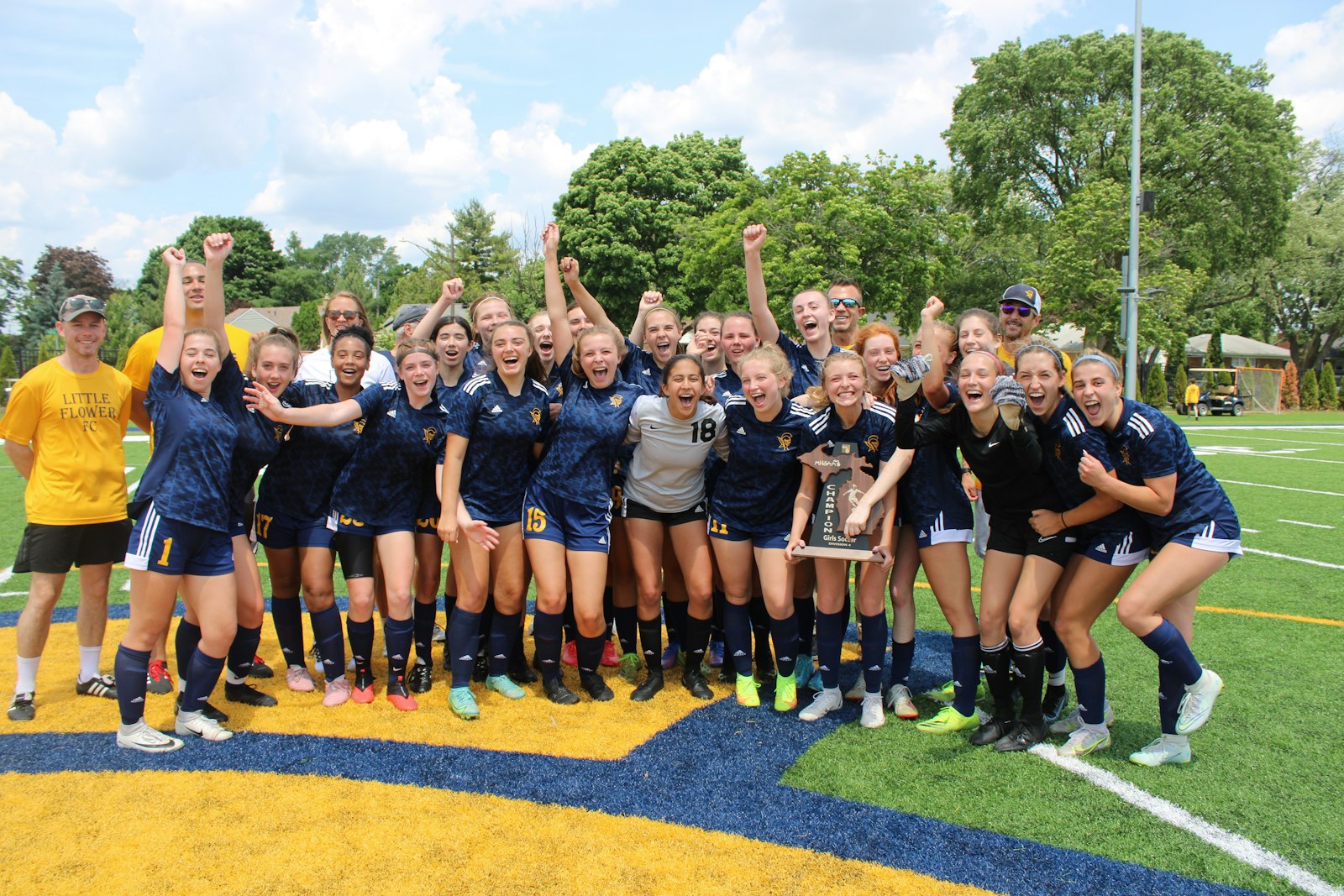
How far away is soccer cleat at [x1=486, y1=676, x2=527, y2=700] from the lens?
4.83 metres

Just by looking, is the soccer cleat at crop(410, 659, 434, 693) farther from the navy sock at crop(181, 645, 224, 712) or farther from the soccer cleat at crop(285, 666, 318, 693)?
the navy sock at crop(181, 645, 224, 712)

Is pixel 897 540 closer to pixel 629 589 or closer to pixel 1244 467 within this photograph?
pixel 629 589

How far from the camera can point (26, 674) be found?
4.62m

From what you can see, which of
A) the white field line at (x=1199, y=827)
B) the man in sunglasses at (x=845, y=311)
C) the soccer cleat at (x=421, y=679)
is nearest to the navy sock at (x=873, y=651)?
the white field line at (x=1199, y=827)

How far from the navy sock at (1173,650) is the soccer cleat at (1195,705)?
0.05 m

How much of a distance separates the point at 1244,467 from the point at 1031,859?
1633 centimetres

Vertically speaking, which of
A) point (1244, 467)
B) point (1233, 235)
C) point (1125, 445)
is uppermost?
point (1233, 235)

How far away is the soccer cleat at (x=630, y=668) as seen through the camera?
5213 millimetres

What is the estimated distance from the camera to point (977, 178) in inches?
1437

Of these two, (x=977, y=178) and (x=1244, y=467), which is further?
(x=977, y=178)

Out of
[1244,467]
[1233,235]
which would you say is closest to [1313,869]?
[1244,467]

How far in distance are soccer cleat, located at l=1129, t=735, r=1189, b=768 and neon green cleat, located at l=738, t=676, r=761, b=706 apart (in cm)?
183

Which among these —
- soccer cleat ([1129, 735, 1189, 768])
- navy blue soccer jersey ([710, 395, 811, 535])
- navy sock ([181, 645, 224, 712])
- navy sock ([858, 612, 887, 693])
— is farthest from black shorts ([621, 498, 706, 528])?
soccer cleat ([1129, 735, 1189, 768])

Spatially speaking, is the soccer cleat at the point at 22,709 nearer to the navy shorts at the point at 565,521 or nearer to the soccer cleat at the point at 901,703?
the navy shorts at the point at 565,521
